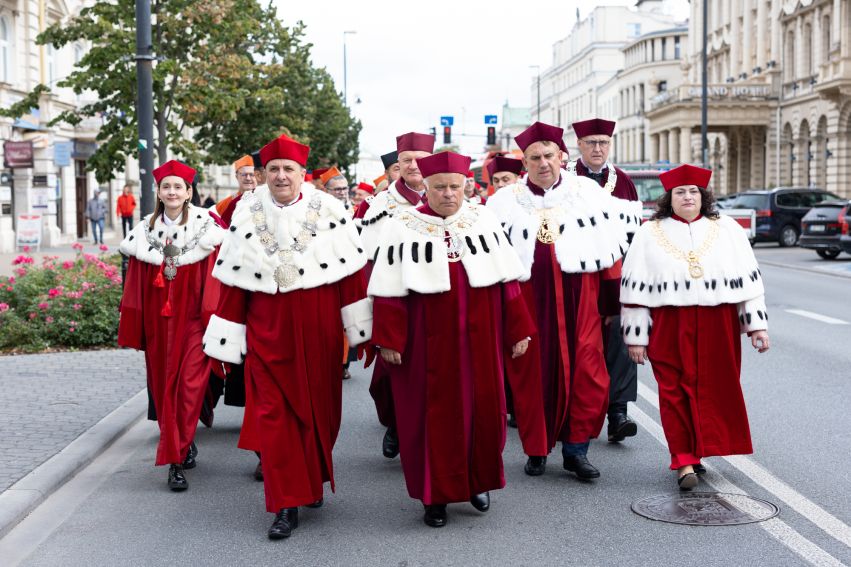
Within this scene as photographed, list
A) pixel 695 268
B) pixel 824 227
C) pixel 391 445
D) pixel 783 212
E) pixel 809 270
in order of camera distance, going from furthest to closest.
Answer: pixel 783 212, pixel 824 227, pixel 809 270, pixel 391 445, pixel 695 268

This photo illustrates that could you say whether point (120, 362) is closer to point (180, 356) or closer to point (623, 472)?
point (180, 356)

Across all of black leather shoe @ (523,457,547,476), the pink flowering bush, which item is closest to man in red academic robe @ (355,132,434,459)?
black leather shoe @ (523,457,547,476)

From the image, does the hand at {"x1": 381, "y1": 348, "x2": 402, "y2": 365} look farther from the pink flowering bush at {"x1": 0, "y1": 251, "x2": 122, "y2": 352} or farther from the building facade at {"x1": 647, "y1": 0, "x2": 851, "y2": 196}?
the building facade at {"x1": 647, "y1": 0, "x2": 851, "y2": 196}

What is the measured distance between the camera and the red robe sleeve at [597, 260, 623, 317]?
7.19 metres

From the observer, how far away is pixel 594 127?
25.5 ft

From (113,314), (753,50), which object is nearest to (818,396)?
(113,314)

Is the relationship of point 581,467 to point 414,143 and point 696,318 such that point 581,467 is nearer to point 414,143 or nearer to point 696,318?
point 696,318

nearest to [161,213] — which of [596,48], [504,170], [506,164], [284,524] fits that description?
[284,524]

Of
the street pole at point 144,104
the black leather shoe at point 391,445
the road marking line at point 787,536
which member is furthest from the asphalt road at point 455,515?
the street pole at point 144,104

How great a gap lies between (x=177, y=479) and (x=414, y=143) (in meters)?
2.65

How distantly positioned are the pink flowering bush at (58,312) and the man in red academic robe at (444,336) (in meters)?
7.44

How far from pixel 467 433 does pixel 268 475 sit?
1040 millimetres

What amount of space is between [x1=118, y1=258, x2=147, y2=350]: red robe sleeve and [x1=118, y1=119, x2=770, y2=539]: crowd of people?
1 centimetres

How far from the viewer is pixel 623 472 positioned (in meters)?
7.10
